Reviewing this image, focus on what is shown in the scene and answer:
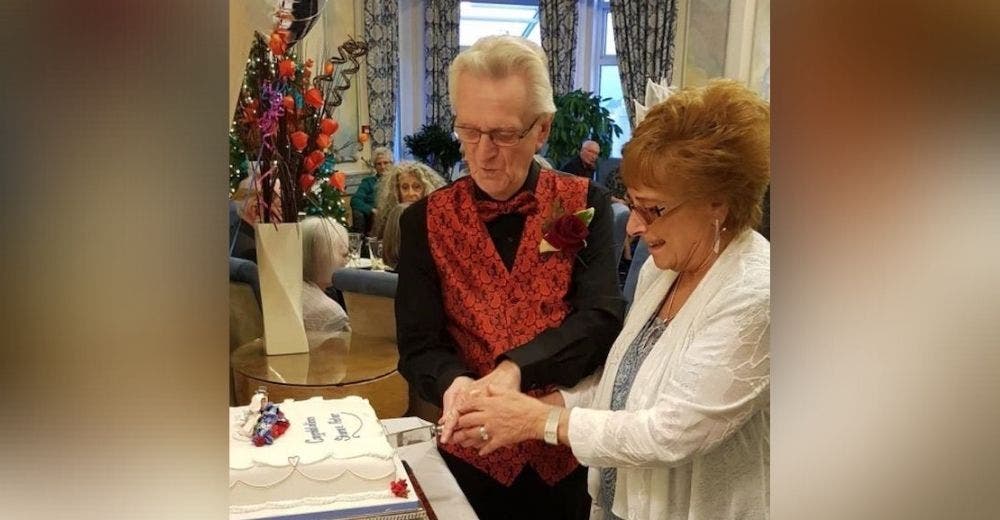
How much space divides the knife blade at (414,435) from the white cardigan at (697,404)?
12 centimetres

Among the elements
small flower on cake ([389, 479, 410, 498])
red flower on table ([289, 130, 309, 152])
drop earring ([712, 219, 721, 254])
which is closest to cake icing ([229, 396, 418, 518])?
small flower on cake ([389, 479, 410, 498])

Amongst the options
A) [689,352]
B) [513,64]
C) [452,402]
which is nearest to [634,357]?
[689,352]

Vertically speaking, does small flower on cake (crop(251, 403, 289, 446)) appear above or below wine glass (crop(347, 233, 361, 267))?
below

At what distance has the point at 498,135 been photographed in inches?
21.5

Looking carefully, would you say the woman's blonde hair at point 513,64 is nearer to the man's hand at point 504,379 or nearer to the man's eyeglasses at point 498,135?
the man's eyeglasses at point 498,135

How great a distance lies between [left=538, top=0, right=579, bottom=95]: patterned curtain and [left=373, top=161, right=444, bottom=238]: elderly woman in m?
0.12

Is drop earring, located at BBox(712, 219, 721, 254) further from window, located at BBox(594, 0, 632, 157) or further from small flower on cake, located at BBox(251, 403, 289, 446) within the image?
small flower on cake, located at BBox(251, 403, 289, 446)

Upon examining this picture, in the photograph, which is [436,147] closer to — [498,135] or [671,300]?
[498,135]

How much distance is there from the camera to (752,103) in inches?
21.1

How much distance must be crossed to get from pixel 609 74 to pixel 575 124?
0.15 ft

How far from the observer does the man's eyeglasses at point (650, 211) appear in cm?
58

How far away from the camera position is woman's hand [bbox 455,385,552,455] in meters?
0.57

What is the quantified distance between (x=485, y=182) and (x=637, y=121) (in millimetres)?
127
